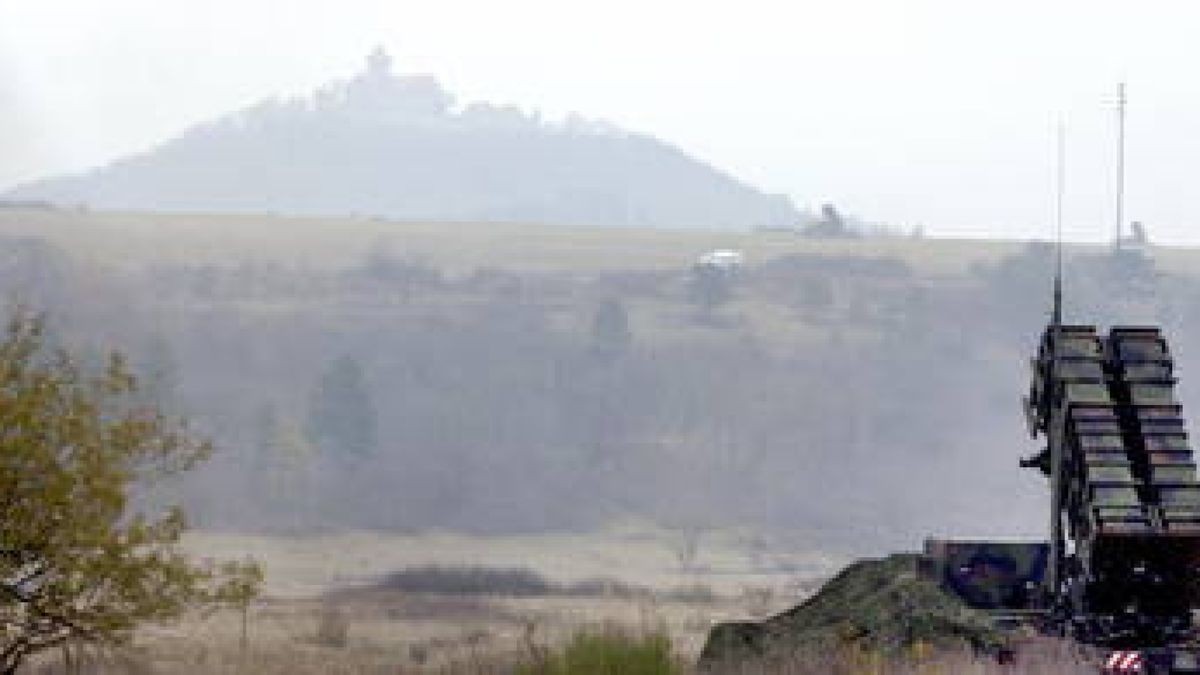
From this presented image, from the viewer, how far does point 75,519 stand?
65.6 feet

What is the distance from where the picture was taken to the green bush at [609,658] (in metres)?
20.4

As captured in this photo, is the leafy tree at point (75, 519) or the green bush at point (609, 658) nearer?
the leafy tree at point (75, 519)

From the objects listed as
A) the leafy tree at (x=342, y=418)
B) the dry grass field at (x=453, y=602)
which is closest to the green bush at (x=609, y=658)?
the dry grass field at (x=453, y=602)

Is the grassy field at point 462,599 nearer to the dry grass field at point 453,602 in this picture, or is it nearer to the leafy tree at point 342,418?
the dry grass field at point 453,602

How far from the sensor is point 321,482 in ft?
343

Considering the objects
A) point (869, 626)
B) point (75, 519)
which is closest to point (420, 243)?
point (869, 626)

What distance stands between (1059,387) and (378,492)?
7952 centimetres

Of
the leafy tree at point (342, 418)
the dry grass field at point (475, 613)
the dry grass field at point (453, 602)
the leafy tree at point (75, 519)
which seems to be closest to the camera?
the leafy tree at point (75, 519)

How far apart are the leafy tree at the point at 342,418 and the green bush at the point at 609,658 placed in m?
89.1

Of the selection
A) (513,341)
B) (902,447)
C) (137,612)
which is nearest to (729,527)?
(902,447)

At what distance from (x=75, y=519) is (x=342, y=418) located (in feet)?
299

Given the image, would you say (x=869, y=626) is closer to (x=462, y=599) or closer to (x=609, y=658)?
(x=609, y=658)

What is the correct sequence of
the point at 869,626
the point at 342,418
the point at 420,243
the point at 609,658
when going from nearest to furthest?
1. the point at 609,658
2. the point at 869,626
3. the point at 342,418
4. the point at 420,243

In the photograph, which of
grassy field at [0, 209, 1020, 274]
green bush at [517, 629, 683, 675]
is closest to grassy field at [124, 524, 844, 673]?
green bush at [517, 629, 683, 675]
